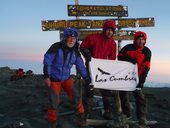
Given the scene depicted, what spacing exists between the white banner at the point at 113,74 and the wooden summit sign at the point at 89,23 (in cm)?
1061

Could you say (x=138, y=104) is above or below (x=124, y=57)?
below

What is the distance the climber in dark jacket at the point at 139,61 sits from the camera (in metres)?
9.34

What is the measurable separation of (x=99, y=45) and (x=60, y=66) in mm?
1546

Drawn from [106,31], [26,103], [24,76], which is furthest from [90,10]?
[106,31]

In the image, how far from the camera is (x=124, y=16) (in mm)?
22797

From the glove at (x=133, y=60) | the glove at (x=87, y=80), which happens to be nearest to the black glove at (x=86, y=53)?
the glove at (x=87, y=80)

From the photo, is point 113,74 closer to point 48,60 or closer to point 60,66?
point 60,66

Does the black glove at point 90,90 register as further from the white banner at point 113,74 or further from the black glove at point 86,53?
the black glove at point 86,53

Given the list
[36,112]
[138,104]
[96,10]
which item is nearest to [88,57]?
[138,104]

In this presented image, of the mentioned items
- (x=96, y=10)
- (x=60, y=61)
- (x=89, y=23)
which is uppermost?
(x=96, y=10)

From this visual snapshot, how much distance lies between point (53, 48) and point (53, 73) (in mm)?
653

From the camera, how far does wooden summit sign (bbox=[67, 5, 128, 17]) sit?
21.1 m

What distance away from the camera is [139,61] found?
383 inches

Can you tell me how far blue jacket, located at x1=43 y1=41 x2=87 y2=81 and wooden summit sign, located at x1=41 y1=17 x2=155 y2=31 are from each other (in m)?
11.7
